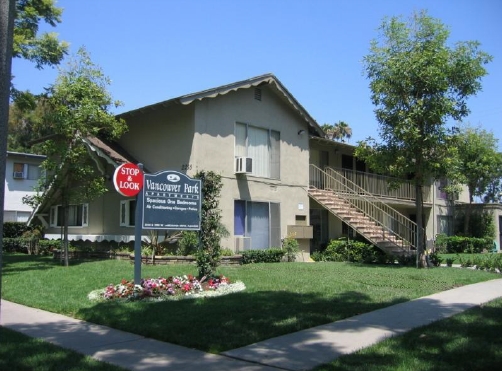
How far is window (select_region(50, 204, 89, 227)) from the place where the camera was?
68.4 ft

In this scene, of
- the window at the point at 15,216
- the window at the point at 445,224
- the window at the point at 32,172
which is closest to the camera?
the window at the point at 445,224

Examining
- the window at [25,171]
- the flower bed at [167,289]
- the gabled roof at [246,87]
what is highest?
the gabled roof at [246,87]

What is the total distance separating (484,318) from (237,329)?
4098 mm

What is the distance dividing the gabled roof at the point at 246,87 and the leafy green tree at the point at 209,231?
5.11 meters

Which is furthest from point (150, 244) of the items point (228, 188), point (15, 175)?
point (15, 175)

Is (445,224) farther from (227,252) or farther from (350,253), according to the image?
(227,252)

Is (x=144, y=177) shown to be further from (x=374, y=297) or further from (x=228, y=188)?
(x=228, y=188)

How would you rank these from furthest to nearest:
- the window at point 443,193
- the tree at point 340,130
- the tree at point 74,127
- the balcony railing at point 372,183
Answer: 1. the tree at point 340,130
2. the window at point 443,193
3. the balcony railing at point 372,183
4. the tree at point 74,127

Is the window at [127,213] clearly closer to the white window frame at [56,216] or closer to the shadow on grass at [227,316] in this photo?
the white window frame at [56,216]

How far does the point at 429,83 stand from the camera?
50.5ft

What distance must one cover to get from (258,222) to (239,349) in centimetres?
1235

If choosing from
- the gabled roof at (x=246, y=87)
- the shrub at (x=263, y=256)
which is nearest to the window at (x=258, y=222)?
the shrub at (x=263, y=256)

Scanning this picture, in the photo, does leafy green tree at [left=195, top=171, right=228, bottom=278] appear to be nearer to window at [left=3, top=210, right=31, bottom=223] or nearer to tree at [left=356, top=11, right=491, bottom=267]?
tree at [left=356, top=11, right=491, bottom=267]

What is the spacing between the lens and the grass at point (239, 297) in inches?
289
